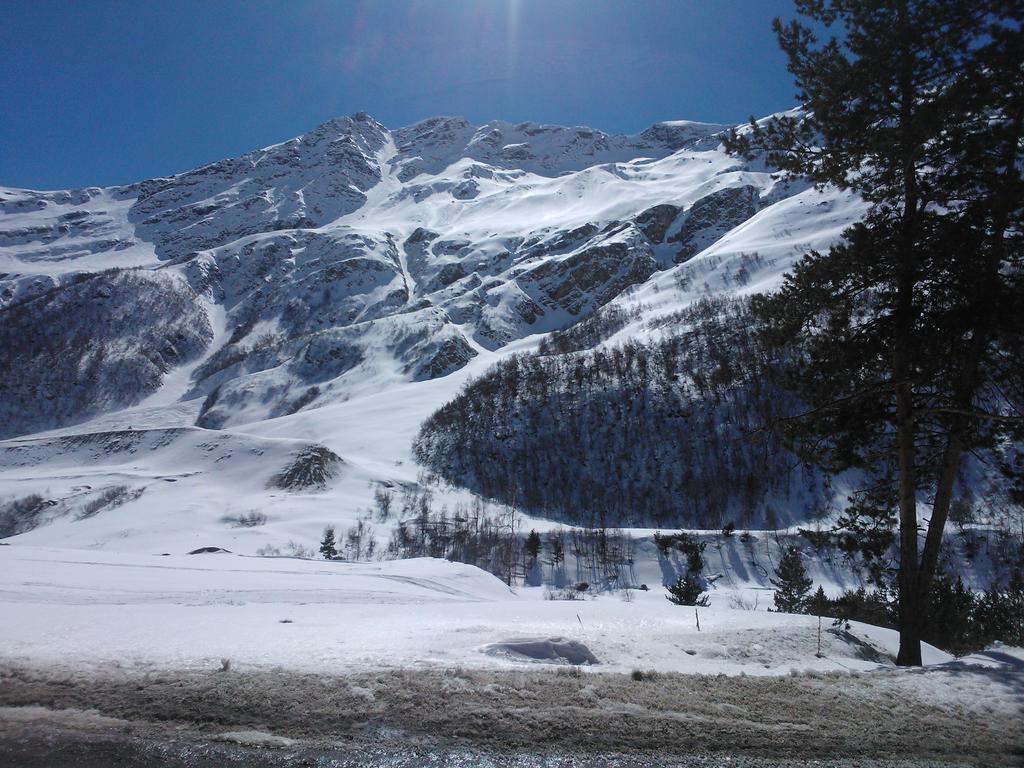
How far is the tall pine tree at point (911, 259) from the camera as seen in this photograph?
8820 millimetres

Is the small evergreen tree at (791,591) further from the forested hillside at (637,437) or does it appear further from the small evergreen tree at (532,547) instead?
the forested hillside at (637,437)

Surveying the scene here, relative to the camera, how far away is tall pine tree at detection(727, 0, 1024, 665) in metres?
8.82

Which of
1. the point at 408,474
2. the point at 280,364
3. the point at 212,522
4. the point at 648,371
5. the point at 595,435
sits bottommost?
the point at 212,522

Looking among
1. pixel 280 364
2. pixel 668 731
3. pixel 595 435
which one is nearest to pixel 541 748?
pixel 668 731

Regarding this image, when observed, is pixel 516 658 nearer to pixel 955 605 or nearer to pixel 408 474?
pixel 955 605

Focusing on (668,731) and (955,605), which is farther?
(955,605)

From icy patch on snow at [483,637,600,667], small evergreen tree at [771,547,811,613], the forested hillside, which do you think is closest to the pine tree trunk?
icy patch on snow at [483,637,600,667]

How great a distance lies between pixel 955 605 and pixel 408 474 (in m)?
79.5

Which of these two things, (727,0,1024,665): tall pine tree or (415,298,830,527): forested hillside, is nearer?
(727,0,1024,665): tall pine tree

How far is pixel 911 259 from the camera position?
920 centimetres

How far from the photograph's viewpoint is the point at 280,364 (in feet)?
588

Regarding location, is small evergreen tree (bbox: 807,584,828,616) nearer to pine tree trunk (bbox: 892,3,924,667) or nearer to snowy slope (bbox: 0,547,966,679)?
pine tree trunk (bbox: 892,3,924,667)

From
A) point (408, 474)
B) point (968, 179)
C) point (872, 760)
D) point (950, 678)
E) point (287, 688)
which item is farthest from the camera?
point (408, 474)

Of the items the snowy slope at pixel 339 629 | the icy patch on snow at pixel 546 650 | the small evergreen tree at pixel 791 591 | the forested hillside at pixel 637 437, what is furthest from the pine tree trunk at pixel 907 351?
the forested hillside at pixel 637 437
